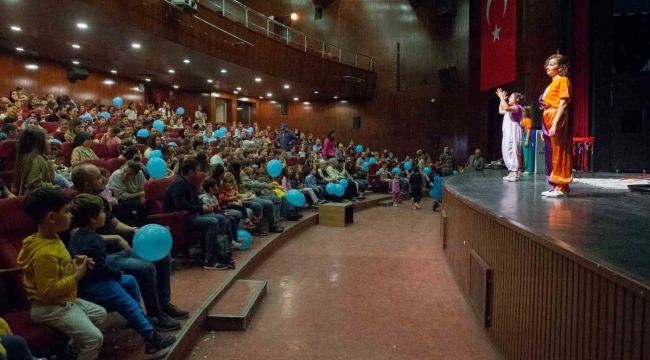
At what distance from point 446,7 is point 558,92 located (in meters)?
11.4

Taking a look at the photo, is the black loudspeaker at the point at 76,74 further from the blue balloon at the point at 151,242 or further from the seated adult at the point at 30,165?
the blue balloon at the point at 151,242

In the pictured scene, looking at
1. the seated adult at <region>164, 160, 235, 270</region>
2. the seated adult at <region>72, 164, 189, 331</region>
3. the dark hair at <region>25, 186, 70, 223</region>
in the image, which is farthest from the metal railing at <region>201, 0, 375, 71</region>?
the dark hair at <region>25, 186, 70, 223</region>

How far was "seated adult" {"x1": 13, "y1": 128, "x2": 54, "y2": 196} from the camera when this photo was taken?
287 centimetres

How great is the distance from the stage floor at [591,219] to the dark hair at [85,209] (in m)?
1.96

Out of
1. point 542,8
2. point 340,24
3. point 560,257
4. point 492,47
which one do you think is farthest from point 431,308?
point 340,24

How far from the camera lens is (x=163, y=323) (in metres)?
2.41

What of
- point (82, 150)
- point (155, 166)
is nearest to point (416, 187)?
point (155, 166)

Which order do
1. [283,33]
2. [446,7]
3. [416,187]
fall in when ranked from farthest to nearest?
[446,7], [283,33], [416,187]

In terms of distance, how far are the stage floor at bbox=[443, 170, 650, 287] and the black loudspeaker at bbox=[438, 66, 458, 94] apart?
10316mm

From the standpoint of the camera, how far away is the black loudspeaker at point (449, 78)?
13.9 meters

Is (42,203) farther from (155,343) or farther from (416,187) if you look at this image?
(416,187)

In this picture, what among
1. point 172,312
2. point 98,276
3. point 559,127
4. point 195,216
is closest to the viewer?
point 98,276

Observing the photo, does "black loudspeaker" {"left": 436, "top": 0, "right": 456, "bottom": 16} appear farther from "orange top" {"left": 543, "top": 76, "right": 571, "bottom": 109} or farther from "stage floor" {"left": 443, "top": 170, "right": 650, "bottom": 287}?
"orange top" {"left": 543, "top": 76, "right": 571, "bottom": 109}

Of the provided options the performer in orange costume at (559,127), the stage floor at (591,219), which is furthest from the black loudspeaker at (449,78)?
the performer in orange costume at (559,127)
